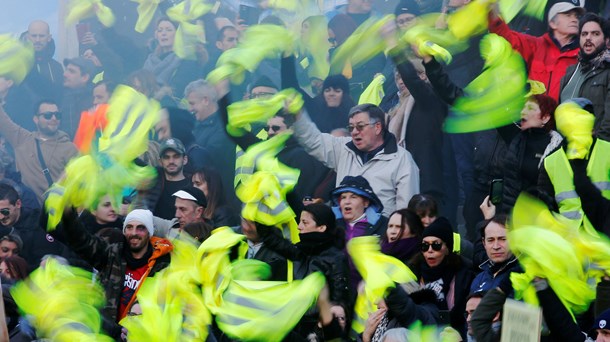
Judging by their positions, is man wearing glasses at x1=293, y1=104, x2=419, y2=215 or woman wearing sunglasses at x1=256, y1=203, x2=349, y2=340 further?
man wearing glasses at x1=293, y1=104, x2=419, y2=215

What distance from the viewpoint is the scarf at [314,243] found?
7211mm

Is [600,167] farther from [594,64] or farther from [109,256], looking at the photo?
[109,256]

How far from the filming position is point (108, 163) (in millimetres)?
8039

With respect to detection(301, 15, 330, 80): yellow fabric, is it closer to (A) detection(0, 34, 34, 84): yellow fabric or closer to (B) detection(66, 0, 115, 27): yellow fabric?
(B) detection(66, 0, 115, 27): yellow fabric

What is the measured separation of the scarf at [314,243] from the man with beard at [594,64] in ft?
5.45

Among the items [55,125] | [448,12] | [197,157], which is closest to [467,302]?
[448,12]

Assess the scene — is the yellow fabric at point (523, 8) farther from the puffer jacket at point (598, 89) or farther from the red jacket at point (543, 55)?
the puffer jacket at point (598, 89)

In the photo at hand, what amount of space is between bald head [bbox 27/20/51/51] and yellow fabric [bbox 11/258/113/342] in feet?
12.8

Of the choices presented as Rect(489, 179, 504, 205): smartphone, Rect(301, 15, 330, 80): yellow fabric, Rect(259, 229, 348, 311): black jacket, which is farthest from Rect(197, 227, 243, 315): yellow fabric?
Rect(301, 15, 330, 80): yellow fabric

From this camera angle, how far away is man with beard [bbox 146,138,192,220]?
9000 mm

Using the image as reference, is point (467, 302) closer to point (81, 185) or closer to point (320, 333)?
point (320, 333)

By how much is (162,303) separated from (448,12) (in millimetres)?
3018

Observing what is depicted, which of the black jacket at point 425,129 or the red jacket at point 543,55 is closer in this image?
the red jacket at point 543,55

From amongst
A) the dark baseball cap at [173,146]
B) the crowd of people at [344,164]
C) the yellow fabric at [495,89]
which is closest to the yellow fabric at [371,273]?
the crowd of people at [344,164]
